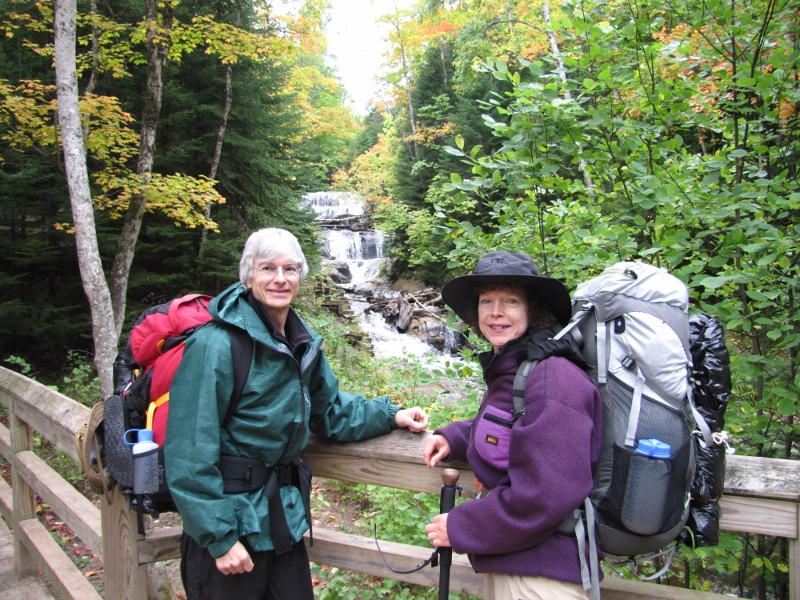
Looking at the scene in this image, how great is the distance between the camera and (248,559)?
172 cm

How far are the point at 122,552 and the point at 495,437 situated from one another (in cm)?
191

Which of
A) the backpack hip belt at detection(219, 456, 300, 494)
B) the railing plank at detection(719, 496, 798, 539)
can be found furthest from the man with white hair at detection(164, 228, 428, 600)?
the railing plank at detection(719, 496, 798, 539)

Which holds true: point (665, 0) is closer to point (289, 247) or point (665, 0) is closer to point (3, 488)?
point (289, 247)

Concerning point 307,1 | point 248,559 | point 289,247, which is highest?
point 307,1

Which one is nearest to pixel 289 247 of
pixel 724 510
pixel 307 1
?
pixel 724 510

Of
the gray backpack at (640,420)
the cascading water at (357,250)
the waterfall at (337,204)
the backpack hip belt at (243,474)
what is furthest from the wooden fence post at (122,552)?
the waterfall at (337,204)

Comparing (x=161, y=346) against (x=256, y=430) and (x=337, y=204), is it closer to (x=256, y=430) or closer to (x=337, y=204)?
(x=256, y=430)

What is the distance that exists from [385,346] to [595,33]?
482 inches

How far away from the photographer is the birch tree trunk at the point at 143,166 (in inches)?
328

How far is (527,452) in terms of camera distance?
1358 millimetres

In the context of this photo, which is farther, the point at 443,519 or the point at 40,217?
the point at 40,217

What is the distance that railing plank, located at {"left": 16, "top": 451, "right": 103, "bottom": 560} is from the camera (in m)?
2.74

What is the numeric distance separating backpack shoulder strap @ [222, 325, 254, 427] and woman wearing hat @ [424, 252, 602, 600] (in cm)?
80

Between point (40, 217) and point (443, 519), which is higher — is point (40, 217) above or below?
above
